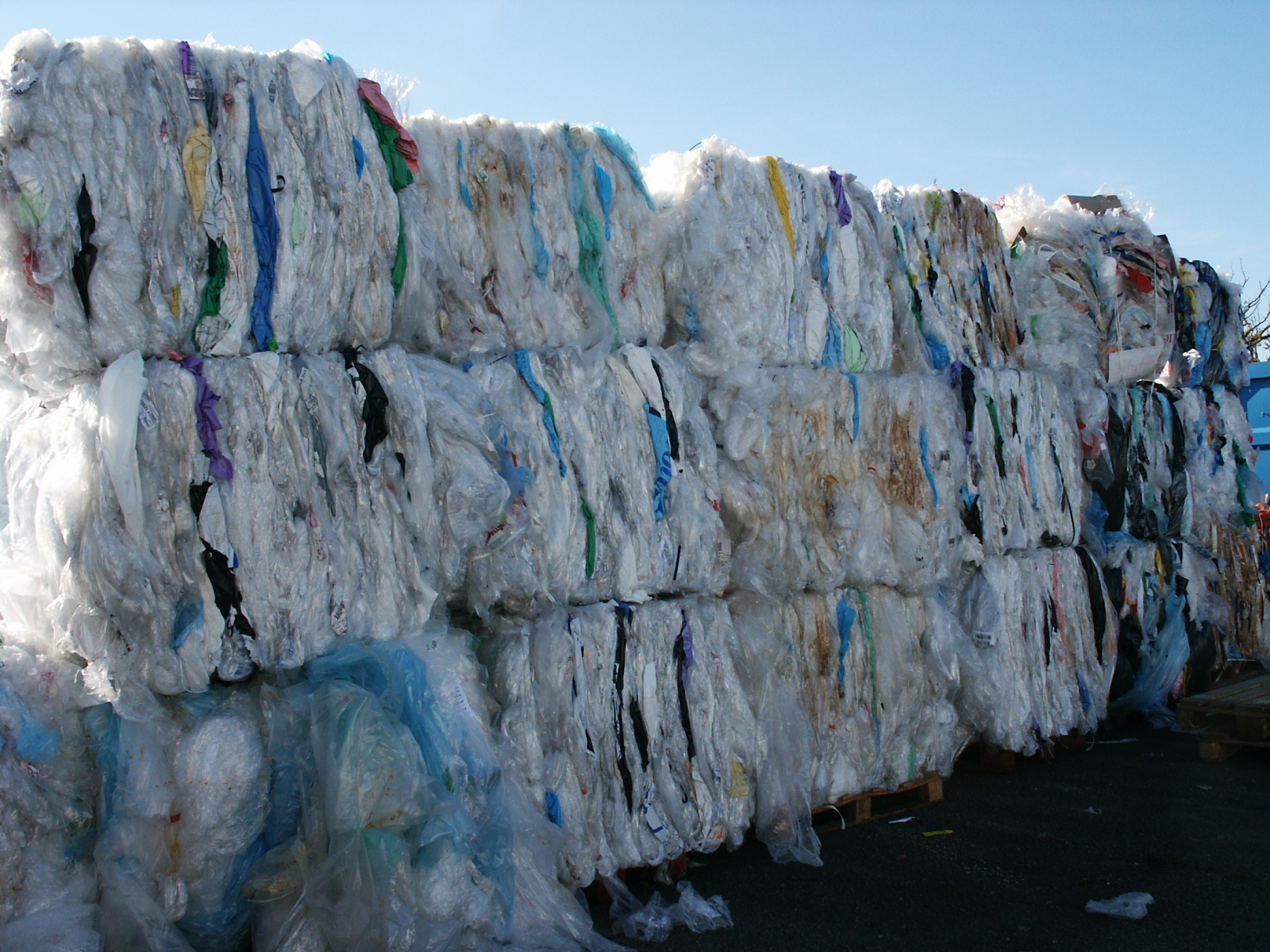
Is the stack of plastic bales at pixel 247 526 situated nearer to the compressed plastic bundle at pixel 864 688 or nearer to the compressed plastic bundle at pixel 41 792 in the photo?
the compressed plastic bundle at pixel 41 792

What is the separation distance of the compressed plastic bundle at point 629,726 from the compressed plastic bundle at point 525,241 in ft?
3.17

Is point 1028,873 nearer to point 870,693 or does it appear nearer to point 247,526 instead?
point 870,693

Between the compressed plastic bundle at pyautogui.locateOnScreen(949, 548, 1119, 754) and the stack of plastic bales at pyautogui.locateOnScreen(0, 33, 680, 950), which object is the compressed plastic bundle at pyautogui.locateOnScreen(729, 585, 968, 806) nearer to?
the compressed plastic bundle at pyautogui.locateOnScreen(949, 548, 1119, 754)

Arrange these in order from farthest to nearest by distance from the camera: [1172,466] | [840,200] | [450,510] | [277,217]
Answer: [1172,466] → [840,200] → [450,510] → [277,217]

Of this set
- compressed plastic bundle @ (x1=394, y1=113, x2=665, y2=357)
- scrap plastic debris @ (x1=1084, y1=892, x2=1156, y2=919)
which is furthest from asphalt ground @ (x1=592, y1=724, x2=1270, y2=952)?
compressed plastic bundle @ (x1=394, y1=113, x2=665, y2=357)

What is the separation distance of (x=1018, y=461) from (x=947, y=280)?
91cm

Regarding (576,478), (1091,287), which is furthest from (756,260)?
(1091,287)

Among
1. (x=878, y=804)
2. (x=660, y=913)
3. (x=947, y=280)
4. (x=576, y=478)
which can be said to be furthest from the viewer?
(x=947, y=280)

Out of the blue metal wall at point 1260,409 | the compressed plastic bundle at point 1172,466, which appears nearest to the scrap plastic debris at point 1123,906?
Result: the compressed plastic bundle at point 1172,466

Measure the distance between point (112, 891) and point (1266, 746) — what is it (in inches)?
184

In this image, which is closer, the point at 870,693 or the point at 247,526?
the point at 247,526

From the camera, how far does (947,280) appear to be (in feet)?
16.6

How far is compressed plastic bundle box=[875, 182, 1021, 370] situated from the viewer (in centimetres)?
485

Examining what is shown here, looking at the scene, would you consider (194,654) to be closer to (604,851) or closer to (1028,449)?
(604,851)
